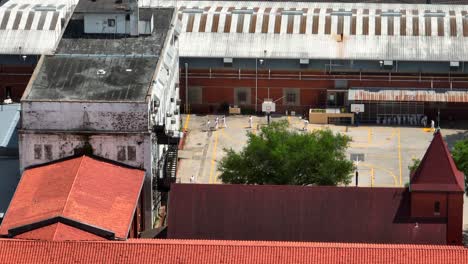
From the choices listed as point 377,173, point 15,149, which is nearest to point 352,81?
point 377,173

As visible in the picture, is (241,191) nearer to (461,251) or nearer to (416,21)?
(461,251)

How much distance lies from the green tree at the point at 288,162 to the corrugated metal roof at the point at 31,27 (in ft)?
130

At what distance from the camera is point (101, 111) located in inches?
4838

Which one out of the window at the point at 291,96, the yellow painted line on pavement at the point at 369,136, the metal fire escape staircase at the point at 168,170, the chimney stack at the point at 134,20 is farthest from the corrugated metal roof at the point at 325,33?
the metal fire escape staircase at the point at 168,170

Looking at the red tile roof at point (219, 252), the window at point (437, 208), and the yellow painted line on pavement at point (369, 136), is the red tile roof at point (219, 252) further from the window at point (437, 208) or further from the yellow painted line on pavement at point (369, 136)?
the yellow painted line on pavement at point (369, 136)

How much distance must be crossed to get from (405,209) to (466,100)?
46.6 m

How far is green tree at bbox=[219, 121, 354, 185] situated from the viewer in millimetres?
123688

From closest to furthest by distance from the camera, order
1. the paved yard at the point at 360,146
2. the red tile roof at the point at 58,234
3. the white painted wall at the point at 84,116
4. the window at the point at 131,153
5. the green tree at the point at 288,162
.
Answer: the red tile roof at the point at 58,234 → the white painted wall at the point at 84,116 → the window at the point at 131,153 → the green tree at the point at 288,162 → the paved yard at the point at 360,146

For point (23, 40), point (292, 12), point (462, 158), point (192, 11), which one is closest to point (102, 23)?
point (23, 40)

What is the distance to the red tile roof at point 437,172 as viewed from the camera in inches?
4336

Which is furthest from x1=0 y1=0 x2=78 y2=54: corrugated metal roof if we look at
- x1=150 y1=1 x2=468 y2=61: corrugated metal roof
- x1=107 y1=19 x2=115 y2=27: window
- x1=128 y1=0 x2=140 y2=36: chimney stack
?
x1=128 y1=0 x2=140 y2=36: chimney stack

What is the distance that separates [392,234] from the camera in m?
111

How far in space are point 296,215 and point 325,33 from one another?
5159 centimetres

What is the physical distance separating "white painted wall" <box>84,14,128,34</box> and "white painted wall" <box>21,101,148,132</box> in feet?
54.0
